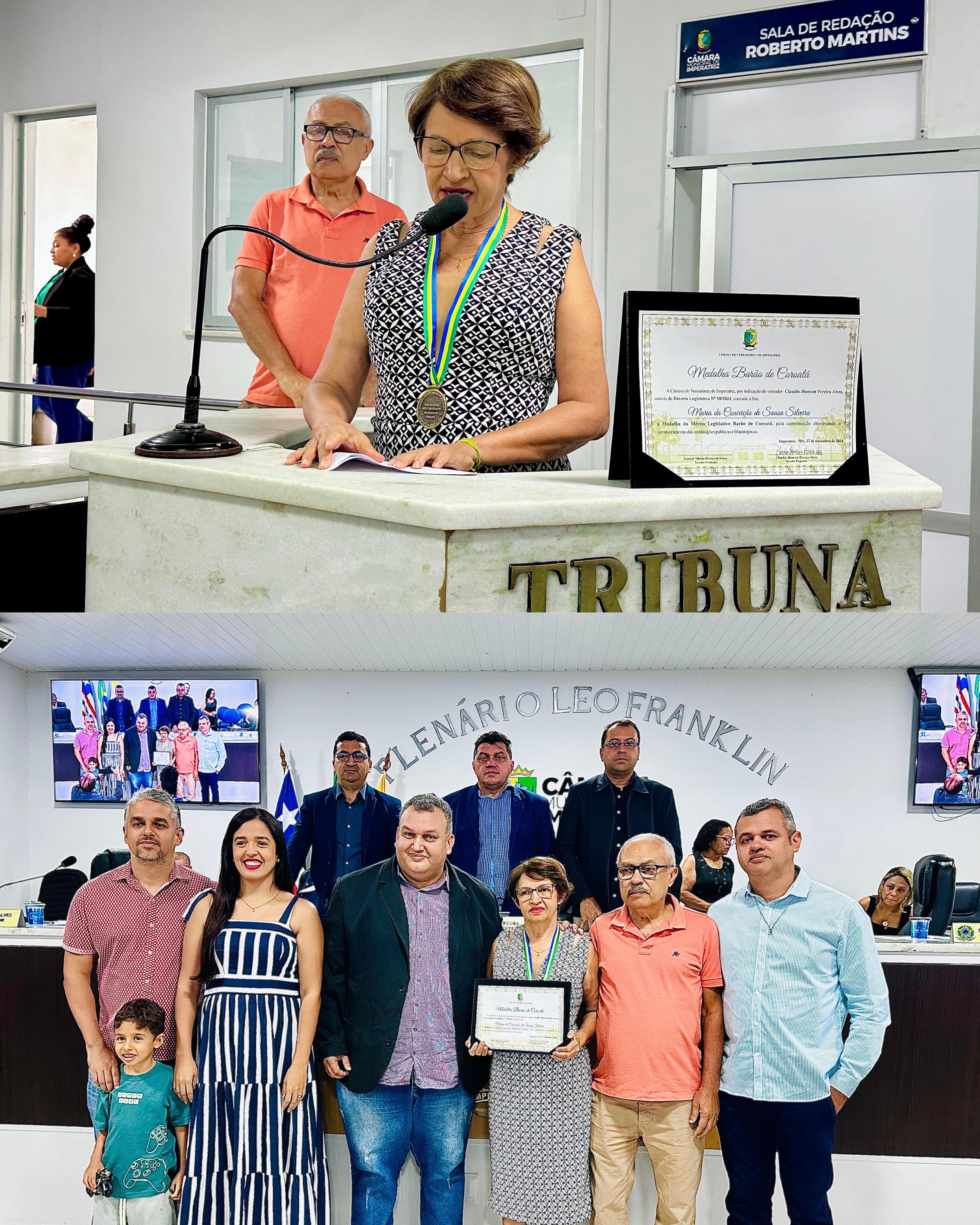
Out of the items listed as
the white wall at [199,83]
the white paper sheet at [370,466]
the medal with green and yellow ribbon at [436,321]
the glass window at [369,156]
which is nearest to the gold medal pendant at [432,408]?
the medal with green and yellow ribbon at [436,321]

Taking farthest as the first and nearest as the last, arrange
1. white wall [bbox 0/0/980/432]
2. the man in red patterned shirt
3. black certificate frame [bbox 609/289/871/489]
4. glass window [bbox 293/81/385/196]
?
glass window [bbox 293/81/385/196]
white wall [bbox 0/0/980/432]
the man in red patterned shirt
black certificate frame [bbox 609/289/871/489]

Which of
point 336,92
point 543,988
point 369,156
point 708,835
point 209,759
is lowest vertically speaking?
point 543,988

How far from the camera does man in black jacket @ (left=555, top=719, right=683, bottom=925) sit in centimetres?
261

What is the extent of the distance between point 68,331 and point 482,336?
18.0ft

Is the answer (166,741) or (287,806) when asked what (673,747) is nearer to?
(287,806)

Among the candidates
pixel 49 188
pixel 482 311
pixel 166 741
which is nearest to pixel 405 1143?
pixel 166 741

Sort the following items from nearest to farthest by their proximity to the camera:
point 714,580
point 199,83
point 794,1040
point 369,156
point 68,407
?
point 714,580 < point 794,1040 < point 369,156 < point 199,83 < point 68,407

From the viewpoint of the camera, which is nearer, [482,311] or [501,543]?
[501,543]

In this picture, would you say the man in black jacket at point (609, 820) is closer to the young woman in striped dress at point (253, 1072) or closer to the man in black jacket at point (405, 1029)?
the man in black jacket at point (405, 1029)

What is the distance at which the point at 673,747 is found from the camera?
2701 millimetres

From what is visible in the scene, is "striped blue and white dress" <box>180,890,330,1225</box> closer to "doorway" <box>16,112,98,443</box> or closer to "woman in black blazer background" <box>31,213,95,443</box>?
"woman in black blazer background" <box>31,213,95,443</box>

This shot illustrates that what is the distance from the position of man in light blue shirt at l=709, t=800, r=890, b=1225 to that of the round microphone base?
56.1 inches

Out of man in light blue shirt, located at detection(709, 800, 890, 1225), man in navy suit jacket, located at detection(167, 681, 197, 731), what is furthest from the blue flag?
man in light blue shirt, located at detection(709, 800, 890, 1225)

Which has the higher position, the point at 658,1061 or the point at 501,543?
the point at 501,543
